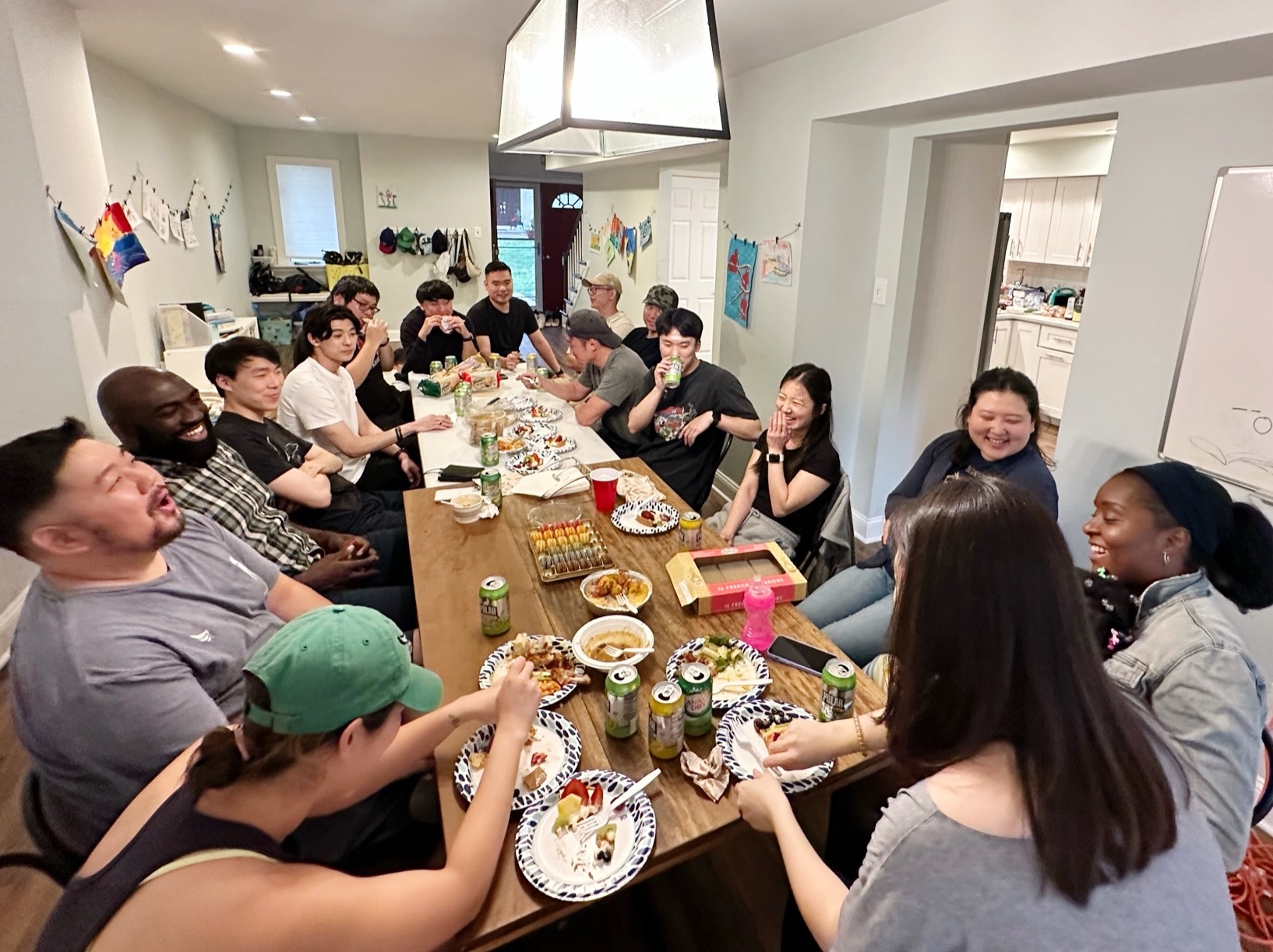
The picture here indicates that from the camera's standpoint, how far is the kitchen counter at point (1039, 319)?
533cm

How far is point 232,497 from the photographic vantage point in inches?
69.9

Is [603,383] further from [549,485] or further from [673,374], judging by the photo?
[549,485]

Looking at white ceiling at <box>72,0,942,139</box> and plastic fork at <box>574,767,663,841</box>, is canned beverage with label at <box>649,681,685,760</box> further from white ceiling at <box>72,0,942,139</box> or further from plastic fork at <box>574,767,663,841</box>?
white ceiling at <box>72,0,942,139</box>

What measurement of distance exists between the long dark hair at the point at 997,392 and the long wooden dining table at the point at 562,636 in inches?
34.6

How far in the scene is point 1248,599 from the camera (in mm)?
1236

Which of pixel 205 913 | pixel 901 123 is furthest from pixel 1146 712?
pixel 901 123

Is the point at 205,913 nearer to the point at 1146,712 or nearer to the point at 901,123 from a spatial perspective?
the point at 1146,712

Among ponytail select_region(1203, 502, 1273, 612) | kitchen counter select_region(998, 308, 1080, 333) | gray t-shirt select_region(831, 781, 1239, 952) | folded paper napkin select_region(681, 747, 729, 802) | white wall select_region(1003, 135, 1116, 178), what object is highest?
white wall select_region(1003, 135, 1116, 178)

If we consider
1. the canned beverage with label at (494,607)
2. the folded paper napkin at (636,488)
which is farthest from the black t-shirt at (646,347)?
the canned beverage with label at (494,607)

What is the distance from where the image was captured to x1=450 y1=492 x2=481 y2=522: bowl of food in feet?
6.65

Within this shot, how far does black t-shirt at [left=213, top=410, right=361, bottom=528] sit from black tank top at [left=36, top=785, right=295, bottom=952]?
143 cm

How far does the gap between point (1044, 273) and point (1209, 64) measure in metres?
5.28

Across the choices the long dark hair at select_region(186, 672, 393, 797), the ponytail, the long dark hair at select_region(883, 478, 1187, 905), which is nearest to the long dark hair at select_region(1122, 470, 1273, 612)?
the ponytail

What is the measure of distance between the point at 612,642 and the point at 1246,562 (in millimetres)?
1203
